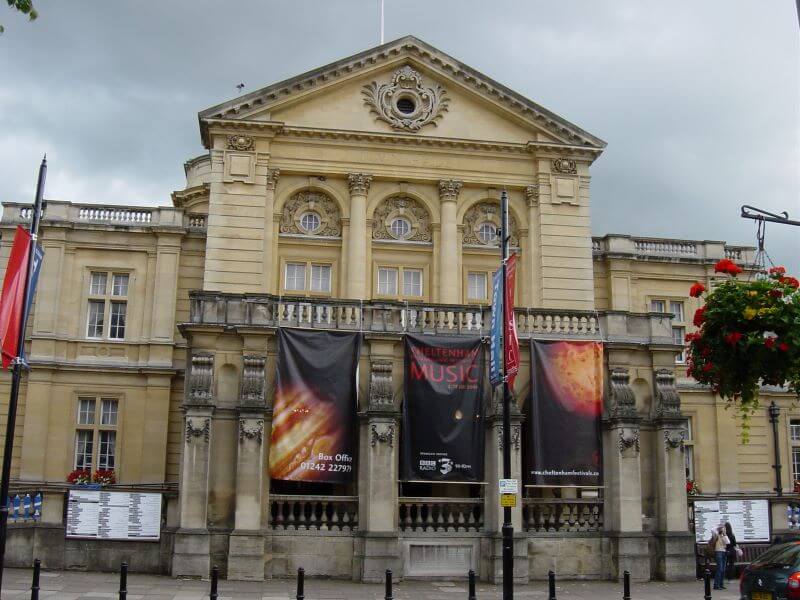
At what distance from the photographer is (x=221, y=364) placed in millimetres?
26797

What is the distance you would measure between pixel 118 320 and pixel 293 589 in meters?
20.4

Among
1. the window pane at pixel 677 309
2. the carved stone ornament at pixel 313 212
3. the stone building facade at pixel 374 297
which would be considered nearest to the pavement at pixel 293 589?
the stone building facade at pixel 374 297

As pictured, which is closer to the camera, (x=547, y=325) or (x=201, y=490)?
(x=201, y=490)

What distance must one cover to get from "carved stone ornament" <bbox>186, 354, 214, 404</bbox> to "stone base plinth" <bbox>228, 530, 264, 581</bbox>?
12.4 ft

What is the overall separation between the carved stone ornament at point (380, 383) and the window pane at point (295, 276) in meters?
11.0

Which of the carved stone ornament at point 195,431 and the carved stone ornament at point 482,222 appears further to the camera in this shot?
the carved stone ornament at point 482,222

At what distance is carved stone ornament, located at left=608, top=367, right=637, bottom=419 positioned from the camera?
89.9ft

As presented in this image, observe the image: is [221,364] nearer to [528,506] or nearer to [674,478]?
[528,506]

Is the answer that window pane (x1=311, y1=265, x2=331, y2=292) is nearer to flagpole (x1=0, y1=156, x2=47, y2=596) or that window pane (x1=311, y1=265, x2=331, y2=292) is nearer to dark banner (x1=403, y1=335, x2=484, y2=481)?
dark banner (x1=403, y1=335, x2=484, y2=481)

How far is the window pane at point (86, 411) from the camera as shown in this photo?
3916cm

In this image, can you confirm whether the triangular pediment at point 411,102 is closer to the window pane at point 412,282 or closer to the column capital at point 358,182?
the column capital at point 358,182

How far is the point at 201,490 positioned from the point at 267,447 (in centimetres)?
211

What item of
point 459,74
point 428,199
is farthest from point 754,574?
point 459,74

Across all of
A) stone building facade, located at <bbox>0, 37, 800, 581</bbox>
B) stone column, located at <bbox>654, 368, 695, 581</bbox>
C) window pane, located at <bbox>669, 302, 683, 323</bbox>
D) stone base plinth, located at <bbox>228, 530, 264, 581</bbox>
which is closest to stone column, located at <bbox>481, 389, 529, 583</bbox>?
stone building facade, located at <bbox>0, 37, 800, 581</bbox>
